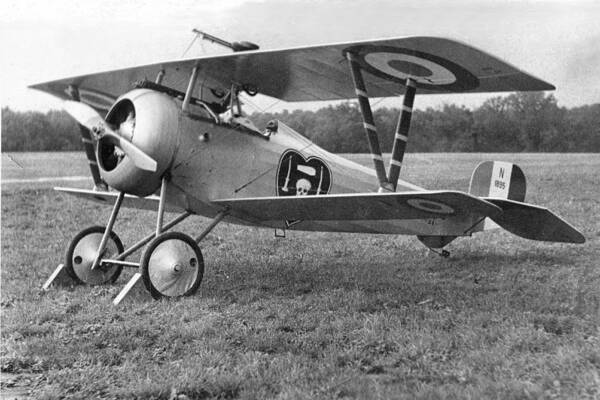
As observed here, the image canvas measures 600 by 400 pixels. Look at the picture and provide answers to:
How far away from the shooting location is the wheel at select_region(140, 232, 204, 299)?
5.38 meters

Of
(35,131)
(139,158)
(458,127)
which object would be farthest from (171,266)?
(35,131)

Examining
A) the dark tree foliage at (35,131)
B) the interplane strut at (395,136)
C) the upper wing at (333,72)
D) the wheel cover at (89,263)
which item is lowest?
the wheel cover at (89,263)

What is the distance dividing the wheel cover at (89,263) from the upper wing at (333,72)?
1.91 metres

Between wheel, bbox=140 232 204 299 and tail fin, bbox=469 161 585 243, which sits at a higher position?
tail fin, bbox=469 161 585 243

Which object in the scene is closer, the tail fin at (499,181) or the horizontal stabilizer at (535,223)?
the horizontal stabilizer at (535,223)

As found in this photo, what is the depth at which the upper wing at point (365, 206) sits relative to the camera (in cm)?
458

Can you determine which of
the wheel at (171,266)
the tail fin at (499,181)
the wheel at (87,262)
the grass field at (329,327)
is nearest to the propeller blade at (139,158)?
the wheel at (171,266)

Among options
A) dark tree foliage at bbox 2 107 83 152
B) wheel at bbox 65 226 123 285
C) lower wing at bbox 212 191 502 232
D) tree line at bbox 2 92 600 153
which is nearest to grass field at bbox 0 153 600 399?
wheel at bbox 65 226 123 285

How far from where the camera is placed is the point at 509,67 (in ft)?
15.8

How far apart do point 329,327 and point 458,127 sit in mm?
10067

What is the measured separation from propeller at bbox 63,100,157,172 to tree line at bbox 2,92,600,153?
1676 millimetres

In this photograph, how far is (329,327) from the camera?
4.56m

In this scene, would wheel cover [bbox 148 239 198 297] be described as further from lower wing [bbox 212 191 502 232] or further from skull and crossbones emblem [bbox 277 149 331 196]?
skull and crossbones emblem [bbox 277 149 331 196]

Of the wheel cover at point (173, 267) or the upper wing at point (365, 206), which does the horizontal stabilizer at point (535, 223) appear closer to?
the upper wing at point (365, 206)
